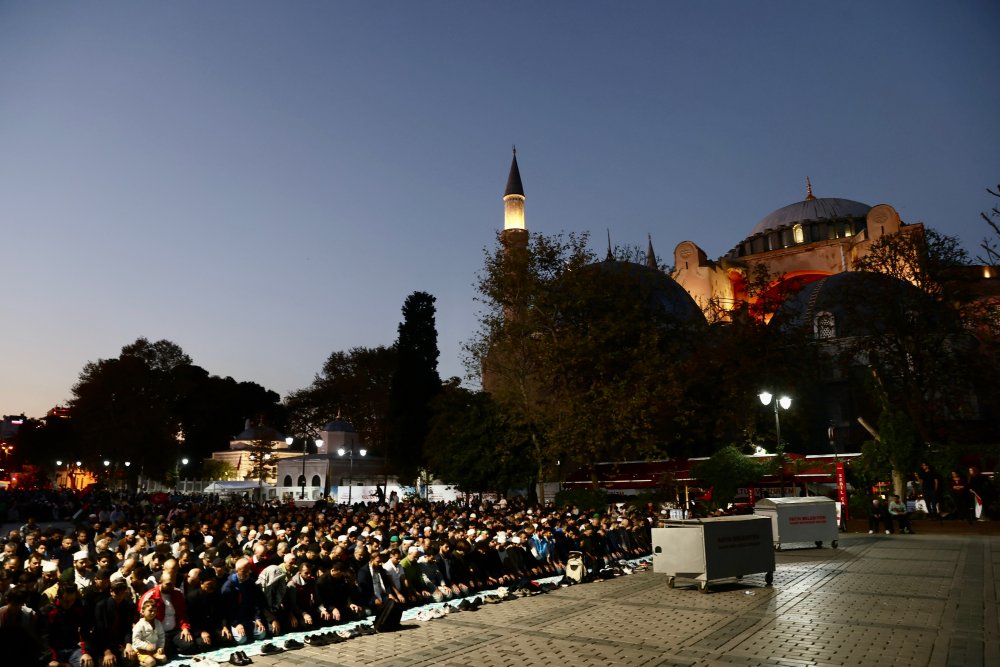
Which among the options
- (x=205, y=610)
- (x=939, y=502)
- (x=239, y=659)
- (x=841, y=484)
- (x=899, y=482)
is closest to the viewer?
(x=239, y=659)

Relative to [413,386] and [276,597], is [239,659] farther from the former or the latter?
[413,386]

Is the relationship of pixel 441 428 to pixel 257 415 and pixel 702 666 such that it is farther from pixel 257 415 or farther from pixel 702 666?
pixel 257 415

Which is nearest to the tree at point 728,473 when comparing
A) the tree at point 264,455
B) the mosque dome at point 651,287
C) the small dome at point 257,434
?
the mosque dome at point 651,287

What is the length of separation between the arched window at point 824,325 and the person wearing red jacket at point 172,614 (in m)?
44.0

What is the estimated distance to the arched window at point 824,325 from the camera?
46.2m

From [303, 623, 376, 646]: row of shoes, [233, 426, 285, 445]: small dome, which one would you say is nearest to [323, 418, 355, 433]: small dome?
[233, 426, 285, 445]: small dome

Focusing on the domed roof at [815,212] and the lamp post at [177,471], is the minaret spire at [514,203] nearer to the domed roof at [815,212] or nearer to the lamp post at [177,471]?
the domed roof at [815,212]

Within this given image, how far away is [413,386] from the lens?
5594 cm

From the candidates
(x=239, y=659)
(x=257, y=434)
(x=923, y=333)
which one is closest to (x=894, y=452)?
(x=923, y=333)

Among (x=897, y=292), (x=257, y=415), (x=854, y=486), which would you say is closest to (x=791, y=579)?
(x=854, y=486)

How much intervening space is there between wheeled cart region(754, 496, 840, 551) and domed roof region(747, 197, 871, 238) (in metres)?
57.1

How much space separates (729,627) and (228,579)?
696cm

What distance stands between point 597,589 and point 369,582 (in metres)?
4.68

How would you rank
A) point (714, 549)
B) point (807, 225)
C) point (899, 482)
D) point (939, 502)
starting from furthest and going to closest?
point (807, 225) < point (899, 482) < point (939, 502) < point (714, 549)
